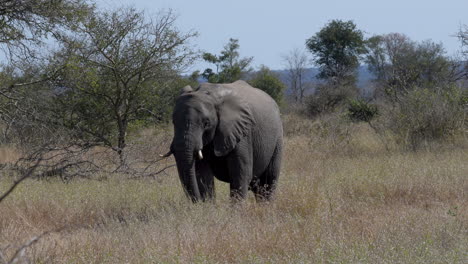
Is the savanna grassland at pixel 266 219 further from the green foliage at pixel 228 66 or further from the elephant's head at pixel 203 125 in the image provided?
the green foliage at pixel 228 66

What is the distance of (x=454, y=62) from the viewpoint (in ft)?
65.6

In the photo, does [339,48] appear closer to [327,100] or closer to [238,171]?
[327,100]

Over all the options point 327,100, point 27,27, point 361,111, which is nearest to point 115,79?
point 27,27

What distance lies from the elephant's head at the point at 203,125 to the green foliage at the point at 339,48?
1325 inches

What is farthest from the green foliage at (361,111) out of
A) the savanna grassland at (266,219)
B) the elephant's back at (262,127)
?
the elephant's back at (262,127)

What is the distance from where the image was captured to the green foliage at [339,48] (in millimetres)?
41812

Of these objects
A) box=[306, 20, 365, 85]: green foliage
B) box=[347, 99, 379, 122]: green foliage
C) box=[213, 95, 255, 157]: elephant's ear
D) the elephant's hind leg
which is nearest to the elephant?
box=[213, 95, 255, 157]: elephant's ear

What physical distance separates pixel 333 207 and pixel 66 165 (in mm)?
5067

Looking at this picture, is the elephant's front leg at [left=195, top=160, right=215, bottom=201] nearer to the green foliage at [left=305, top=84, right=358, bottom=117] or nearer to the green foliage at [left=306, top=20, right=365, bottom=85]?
the green foliage at [left=305, top=84, right=358, bottom=117]

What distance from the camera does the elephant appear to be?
752 centimetres

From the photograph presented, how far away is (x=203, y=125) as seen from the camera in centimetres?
766

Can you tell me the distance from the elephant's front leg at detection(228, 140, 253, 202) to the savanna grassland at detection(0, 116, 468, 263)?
→ 17cm

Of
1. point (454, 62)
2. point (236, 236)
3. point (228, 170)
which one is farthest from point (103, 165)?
point (454, 62)

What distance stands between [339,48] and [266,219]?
118 feet
